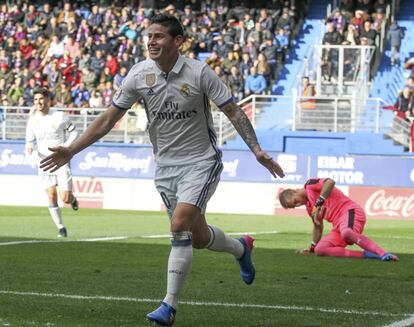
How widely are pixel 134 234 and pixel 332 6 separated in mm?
22412

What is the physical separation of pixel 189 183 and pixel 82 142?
0.91 metres

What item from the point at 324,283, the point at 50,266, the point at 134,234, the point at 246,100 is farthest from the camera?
the point at 246,100

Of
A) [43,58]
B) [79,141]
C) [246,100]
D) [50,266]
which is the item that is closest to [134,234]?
[50,266]

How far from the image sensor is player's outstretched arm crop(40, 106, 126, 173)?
8.91 m

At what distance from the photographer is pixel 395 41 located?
36.5m

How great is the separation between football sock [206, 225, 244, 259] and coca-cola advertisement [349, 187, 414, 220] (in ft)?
59.1

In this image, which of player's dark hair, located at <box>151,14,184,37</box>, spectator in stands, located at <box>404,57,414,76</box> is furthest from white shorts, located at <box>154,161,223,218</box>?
spectator in stands, located at <box>404,57,414,76</box>

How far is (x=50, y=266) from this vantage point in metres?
12.5

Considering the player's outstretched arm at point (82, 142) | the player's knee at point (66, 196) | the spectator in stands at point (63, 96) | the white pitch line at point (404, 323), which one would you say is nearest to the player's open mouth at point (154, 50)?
the player's outstretched arm at point (82, 142)

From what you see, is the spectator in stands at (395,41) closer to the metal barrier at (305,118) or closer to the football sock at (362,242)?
the metal barrier at (305,118)

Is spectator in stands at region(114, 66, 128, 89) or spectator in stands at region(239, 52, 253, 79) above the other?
spectator in stands at region(239, 52, 253, 79)

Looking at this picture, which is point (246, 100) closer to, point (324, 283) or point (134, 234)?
point (134, 234)

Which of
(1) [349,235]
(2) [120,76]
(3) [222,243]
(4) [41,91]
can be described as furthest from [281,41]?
(3) [222,243]

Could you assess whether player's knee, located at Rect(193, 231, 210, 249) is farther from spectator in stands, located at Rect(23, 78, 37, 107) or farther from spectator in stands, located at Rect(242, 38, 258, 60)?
spectator in stands, located at Rect(23, 78, 37, 107)
